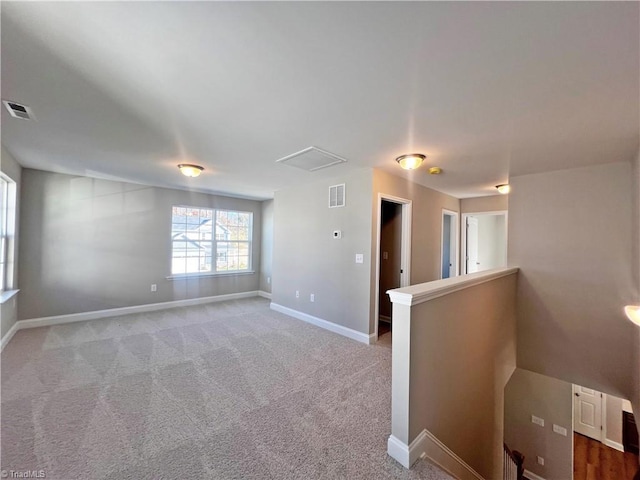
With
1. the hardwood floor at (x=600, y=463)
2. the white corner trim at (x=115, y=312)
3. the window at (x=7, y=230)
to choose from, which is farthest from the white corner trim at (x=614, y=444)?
the window at (x=7, y=230)

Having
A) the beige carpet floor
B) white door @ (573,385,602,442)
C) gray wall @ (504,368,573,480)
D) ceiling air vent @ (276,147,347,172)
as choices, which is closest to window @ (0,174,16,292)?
the beige carpet floor

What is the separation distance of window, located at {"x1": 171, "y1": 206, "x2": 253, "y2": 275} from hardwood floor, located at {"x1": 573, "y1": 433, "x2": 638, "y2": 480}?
294 inches

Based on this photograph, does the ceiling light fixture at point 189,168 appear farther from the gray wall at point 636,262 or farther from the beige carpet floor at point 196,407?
the gray wall at point 636,262

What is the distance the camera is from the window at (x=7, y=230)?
3.42 meters

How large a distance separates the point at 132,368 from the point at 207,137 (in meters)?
2.61

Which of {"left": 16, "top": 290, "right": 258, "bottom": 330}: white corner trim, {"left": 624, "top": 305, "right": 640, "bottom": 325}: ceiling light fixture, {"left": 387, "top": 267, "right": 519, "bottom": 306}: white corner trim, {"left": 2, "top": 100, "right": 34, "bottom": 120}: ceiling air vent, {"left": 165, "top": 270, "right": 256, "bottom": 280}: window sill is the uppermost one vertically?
{"left": 2, "top": 100, "right": 34, "bottom": 120}: ceiling air vent

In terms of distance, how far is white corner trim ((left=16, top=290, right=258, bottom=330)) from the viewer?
3961 millimetres

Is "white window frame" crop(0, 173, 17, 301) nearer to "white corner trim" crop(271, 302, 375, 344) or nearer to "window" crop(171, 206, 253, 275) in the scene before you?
"window" crop(171, 206, 253, 275)

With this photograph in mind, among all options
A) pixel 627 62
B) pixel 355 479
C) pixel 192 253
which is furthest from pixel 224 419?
pixel 192 253

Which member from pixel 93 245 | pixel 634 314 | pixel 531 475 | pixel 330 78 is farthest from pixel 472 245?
pixel 93 245

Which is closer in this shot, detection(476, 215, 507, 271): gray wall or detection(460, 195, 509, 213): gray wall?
detection(460, 195, 509, 213): gray wall

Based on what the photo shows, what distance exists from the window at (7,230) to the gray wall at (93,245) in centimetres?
28

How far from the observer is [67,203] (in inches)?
166

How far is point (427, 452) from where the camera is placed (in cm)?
180
